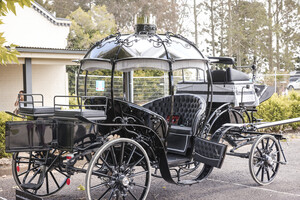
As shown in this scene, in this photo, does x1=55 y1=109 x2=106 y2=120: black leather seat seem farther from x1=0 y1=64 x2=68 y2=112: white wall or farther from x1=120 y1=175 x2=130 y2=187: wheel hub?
x1=0 y1=64 x2=68 y2=112: white wall

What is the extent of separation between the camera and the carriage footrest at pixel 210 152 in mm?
5625

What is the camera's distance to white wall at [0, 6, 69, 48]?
64.5 feet

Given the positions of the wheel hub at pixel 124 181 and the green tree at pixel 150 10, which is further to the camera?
the green tree at pixel 150 10

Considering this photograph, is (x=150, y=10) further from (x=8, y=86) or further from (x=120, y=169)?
(x=120, y=169)

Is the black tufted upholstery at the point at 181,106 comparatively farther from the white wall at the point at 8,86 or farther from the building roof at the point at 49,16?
the building roof at the point at 49,16

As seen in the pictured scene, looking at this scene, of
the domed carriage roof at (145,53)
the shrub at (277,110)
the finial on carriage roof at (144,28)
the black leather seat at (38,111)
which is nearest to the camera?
the domed carriage roof at (145,53)

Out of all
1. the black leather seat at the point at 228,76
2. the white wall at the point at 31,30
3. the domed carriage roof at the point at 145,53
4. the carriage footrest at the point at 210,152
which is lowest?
the carriage footrest at the point at 210,152

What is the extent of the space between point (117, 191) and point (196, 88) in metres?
3.22

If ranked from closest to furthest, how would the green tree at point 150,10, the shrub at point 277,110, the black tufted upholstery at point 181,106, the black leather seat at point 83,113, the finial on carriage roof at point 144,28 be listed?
the black leather seat at point 83,113 < the finial on carriage roof at point 144,28 < the black tufted upholstery at point 181,106 < the shrub at point 277,110 < the green tree at point 150,10

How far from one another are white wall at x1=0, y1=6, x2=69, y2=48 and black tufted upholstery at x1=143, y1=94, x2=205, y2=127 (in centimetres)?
1411

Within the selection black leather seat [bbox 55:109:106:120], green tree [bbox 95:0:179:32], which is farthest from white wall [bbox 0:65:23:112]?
black leather seat [bbox 55:109:106:120]

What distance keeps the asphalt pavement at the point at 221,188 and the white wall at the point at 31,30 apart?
45.8 ft

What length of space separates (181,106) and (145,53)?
2084mm

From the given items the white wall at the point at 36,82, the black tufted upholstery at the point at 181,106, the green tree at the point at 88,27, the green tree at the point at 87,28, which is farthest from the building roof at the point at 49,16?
the black tufted upholstery at the point at 181,106
